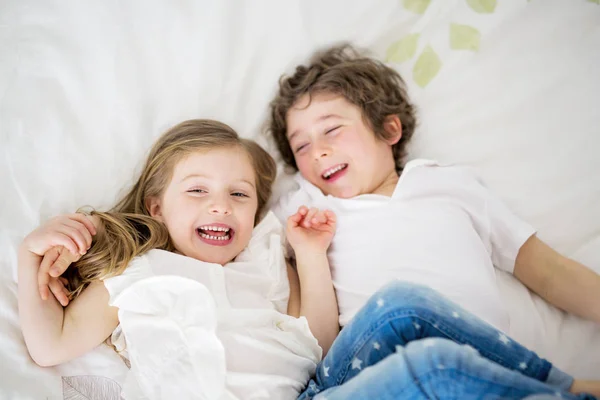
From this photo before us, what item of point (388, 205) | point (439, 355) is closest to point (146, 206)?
point (388, 205)

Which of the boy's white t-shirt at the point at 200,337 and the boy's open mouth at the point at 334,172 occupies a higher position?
the boy's open mouth at the point at 334,172

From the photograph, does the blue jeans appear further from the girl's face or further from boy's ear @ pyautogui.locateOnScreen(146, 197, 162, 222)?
boy's ear @ pyautogui.locateOnScreen(146, 197, 162, 222)

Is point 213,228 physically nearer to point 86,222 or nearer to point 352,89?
point 86,222

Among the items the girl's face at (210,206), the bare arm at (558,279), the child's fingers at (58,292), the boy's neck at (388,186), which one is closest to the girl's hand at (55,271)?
the child's fingers at (58,292)

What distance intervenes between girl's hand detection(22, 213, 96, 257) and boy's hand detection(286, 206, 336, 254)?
1.66 ft

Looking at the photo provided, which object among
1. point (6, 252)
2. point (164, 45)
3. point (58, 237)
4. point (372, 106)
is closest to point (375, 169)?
point (372, 106)

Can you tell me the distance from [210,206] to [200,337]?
0.32 meters

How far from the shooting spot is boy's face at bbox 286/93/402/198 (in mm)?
1455

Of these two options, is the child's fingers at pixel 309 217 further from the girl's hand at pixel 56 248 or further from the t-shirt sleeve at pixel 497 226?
the girl's hand at pixel 56 248

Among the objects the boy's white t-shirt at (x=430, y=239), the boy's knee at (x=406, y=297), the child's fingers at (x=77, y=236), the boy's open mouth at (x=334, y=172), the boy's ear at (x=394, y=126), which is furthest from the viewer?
the boy's ear at (x=394, y=126)

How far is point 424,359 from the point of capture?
0.91m

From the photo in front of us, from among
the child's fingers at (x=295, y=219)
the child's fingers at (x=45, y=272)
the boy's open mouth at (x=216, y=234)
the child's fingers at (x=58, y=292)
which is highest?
the child's fingers at (x=295, y=219)

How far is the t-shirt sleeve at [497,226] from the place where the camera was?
1367 mm

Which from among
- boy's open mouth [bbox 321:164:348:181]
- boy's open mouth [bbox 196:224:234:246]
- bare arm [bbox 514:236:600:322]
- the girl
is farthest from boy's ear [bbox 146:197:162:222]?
bare arm [bbox 514:236:600:322]
